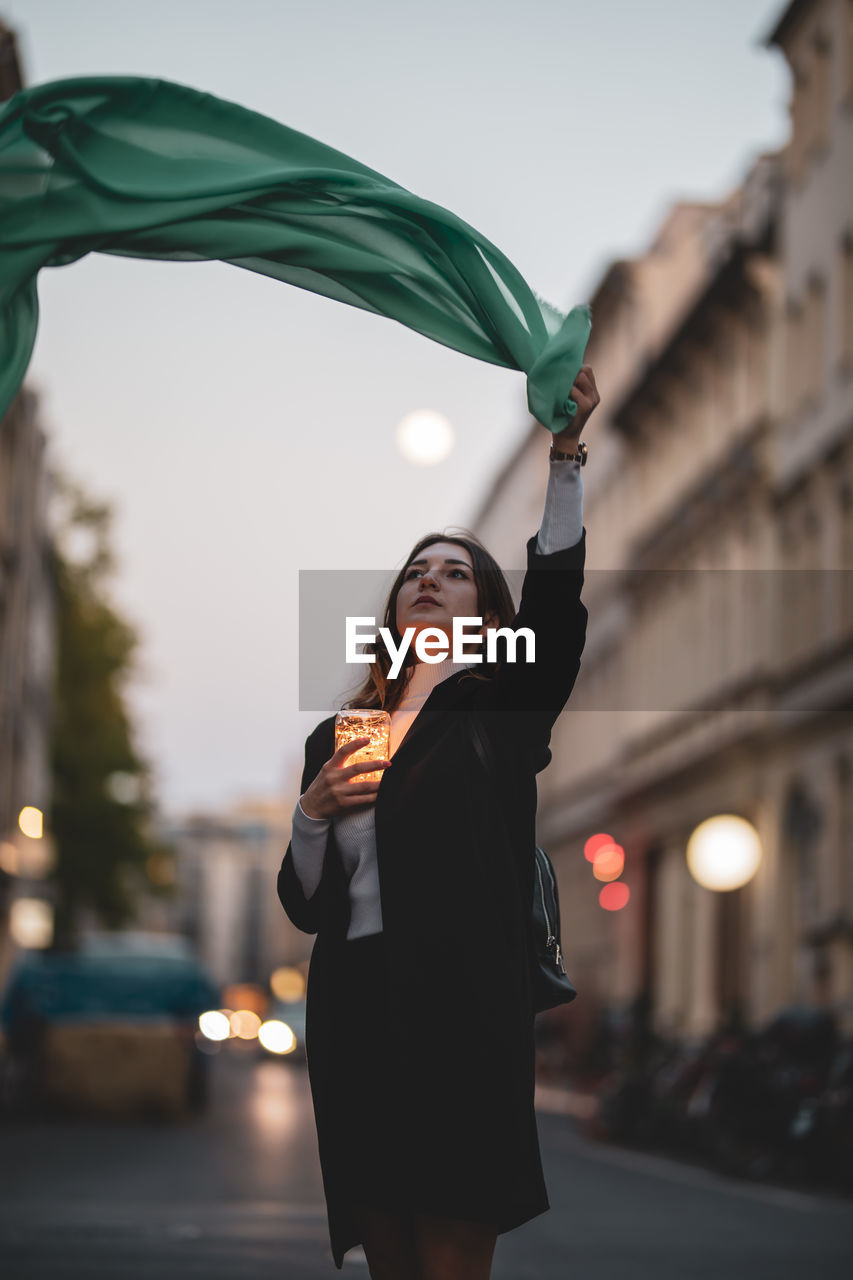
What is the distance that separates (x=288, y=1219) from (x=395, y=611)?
900 centimetres

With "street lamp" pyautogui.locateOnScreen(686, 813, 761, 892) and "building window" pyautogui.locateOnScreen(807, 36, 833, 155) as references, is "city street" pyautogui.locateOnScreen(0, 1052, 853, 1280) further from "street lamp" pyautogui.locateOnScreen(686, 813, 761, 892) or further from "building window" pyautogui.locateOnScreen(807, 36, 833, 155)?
"building window" pyautogui.locateOnScreen(807, 36, 833, 155)

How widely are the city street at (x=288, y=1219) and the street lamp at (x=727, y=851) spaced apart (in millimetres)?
13942

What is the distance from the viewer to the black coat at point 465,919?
12.1 feet

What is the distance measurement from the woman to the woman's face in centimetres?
14

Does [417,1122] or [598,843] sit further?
[598,843]

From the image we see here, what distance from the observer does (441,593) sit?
13.5 feet

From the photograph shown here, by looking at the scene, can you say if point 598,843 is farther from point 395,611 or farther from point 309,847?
point 309,847

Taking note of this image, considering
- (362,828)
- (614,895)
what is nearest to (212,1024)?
(614,895)

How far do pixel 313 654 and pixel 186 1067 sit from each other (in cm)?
2217

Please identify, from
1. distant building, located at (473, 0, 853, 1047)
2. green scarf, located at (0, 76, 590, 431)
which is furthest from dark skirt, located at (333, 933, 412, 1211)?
distant building, located at (473, 0, 853, 1047)

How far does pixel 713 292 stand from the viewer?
135 ft

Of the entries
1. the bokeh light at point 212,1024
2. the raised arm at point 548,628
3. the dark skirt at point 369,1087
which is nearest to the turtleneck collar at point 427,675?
the raised arm at point 548,628

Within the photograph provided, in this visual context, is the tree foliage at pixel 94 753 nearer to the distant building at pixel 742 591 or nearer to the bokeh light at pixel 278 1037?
the bokeh light at pixel 278 1037

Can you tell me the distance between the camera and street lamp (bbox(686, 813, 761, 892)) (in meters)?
34.8
